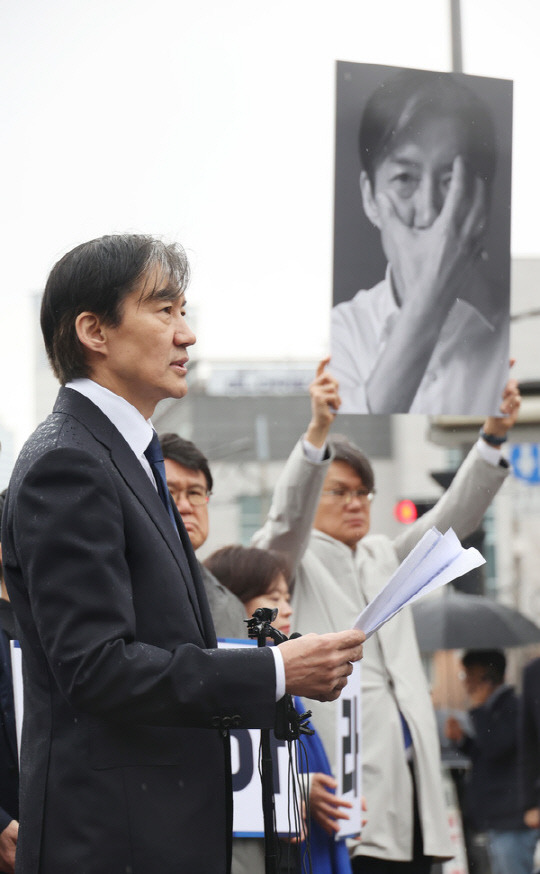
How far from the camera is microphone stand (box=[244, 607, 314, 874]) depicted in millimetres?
1935

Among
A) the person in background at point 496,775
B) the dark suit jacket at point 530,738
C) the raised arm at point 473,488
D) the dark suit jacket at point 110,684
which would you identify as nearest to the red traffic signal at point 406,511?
the person in background at point 496,775

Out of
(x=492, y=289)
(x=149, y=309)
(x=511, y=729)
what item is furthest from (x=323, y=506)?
(x=511, y=729)

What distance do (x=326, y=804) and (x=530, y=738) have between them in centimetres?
248

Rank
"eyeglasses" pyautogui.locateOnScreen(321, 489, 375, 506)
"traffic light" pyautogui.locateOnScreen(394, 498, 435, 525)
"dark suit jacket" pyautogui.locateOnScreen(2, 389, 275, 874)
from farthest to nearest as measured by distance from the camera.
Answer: "traffic light" pyautogui.locateOnScreen(394, 498, 435, 525)
"eyeglasses" pyautogui.locateOnScreen(321, 489, 375, 506)
"dark suit jacket" pyautogui.locateOnScreen(2, 389, 275, 874)

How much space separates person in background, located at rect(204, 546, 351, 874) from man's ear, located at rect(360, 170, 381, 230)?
1119 millimetres

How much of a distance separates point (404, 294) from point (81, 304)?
78.3 inches

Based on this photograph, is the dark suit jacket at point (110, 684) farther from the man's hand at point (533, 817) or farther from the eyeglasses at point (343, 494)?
the man's hand at point (533, 817)

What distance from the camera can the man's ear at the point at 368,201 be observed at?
3.88 meters

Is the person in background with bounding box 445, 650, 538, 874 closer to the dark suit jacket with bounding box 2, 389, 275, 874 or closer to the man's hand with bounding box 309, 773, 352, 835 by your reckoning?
the man's hand with bounding box 309, 773, 352, 835

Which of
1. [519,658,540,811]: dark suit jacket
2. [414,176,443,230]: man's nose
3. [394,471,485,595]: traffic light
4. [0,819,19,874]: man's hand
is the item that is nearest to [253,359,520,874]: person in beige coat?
[414,176,443,230]: man's nose

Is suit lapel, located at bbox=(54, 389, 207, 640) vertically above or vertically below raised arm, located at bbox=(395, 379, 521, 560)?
above

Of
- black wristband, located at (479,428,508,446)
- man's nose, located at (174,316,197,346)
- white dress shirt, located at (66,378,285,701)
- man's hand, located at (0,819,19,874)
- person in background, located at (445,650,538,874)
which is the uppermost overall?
man's nose, located at (174,316,197,346)

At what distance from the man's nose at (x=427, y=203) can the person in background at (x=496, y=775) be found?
3472mm

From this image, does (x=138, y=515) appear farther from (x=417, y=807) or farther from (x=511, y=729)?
(x=511, y=729)
